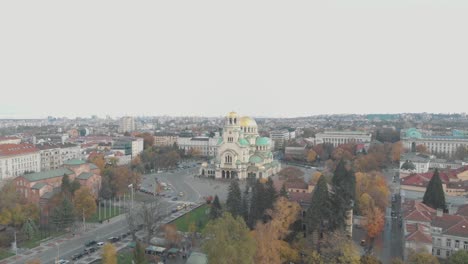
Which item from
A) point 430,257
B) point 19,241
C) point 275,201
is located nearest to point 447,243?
point 430,257

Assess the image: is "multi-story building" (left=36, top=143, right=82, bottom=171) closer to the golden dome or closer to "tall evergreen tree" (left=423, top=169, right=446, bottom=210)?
the golden dome

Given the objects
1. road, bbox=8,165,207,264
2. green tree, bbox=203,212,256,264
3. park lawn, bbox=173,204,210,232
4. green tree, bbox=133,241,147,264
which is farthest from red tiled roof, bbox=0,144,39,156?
green tree, bbox=203,212,256,264

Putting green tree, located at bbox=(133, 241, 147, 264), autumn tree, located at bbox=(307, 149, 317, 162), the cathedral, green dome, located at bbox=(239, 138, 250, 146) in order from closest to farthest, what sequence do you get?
green tree, located at bbox=(133, 241, 147, 264), the cathedral, green dome, located at bbox=(239, 138, 250, 146), autumn tree, located at bbox=(307, 149, 317, 162)

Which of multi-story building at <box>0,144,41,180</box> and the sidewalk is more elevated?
multi-story building at <box>0,144,41,180</box>

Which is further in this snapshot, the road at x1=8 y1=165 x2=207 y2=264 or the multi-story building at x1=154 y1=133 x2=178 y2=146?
the multi-story building at x1=154 y1=133 x2=178 y2=146

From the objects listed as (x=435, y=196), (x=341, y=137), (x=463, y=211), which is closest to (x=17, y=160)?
(x=435, y=196)

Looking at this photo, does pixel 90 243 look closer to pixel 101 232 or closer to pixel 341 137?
pixel 101 232

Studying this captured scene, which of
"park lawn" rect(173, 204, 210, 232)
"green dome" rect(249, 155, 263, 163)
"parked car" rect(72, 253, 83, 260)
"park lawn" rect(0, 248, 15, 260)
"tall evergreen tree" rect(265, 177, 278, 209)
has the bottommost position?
"park lawn" rect(0, 248, 15, 260)

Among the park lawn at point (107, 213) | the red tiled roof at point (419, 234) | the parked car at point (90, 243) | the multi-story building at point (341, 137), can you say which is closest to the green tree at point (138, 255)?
the parked car at point (90, 243)
